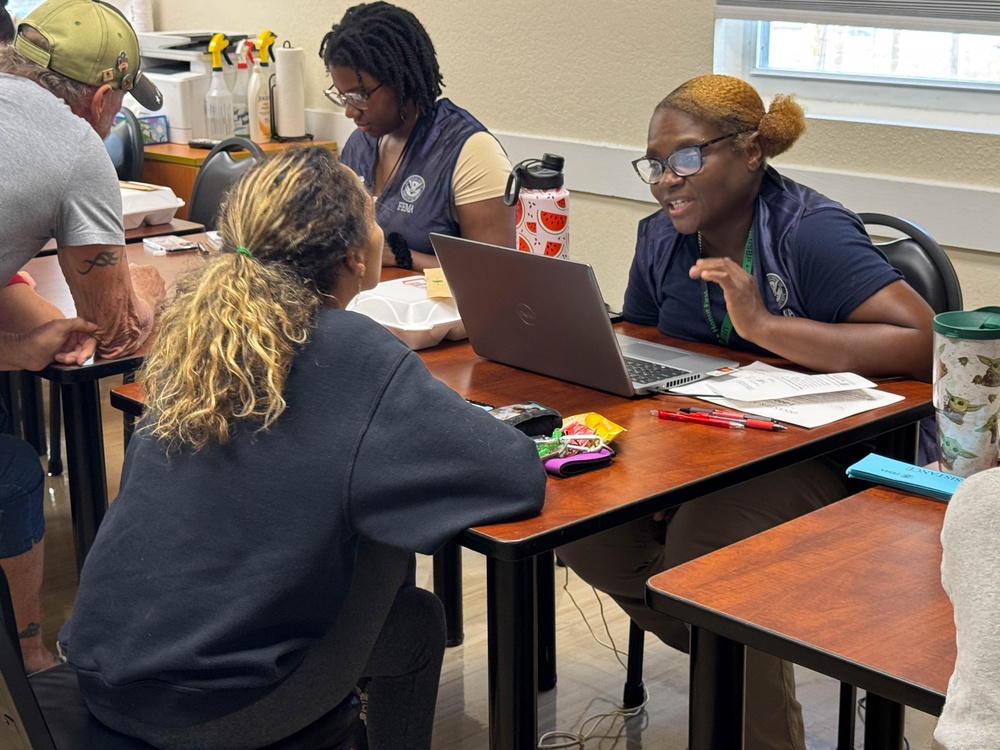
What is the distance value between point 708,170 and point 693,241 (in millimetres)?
173

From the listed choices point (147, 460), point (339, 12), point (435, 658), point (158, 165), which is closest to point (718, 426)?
point (435, 658)

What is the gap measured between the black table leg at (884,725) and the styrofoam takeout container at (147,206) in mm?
2307

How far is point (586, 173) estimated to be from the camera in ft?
12.5

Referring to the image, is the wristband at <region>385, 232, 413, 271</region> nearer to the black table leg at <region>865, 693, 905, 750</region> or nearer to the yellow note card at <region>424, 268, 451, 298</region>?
the yellow note card at <region>424, 268, 451, 298</region>

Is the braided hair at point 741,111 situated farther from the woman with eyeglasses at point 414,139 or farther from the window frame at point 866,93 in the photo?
the window frame at point 866,93

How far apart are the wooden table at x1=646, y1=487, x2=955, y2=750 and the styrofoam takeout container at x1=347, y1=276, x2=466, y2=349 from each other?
91 cm

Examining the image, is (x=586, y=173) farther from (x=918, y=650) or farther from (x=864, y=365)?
(x=918, y=650)

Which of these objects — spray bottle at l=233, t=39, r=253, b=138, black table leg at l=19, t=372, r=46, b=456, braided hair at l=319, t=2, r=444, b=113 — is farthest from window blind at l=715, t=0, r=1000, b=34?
black table leg at l=19, t=372, r=46, b=456

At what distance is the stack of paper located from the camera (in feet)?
5.98

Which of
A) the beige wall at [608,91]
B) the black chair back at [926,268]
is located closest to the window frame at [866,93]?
the beige wall at [608,91]

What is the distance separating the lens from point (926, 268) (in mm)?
2244

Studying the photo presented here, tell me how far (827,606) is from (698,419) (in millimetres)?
598

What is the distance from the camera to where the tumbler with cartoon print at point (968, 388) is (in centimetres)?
151

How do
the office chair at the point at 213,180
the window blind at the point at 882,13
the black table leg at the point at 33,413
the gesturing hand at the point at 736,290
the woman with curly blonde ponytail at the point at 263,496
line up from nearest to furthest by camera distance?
the woman with curly blonde ponytail at the point at 263,496 < the gesturing hand at the point at 736,290 < the window blind at the point at 882,13 < the office chair at the point at 213,180 < the black table leg at the point at 33,413
